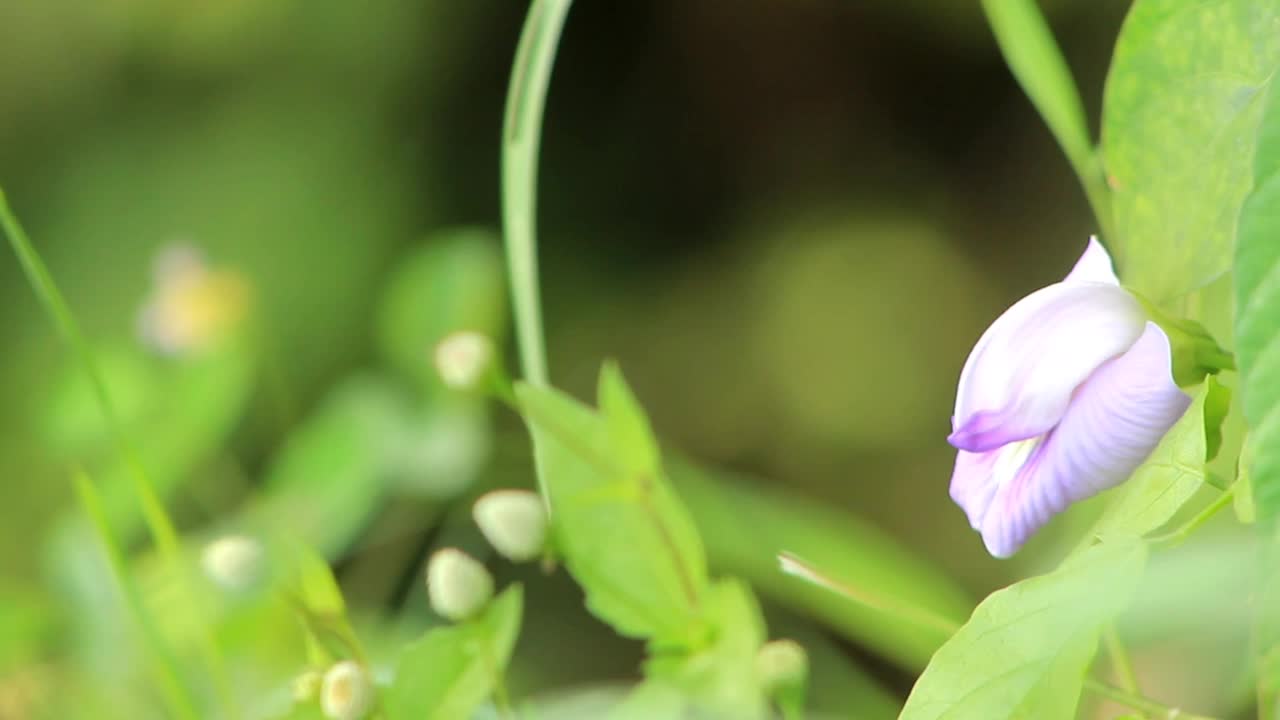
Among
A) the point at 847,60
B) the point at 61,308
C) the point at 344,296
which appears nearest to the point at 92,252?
the point at 344,296

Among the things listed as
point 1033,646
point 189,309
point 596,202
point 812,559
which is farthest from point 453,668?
point 596,202

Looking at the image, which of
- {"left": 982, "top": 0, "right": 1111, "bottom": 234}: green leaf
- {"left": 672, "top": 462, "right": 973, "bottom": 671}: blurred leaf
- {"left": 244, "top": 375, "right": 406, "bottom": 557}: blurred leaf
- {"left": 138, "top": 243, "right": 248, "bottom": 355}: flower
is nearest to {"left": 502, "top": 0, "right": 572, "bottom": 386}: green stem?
{"left": 982, "top": 0, "right": 1111, "bottom": 234}: green leaf

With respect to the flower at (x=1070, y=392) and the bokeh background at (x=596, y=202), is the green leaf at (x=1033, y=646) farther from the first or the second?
the bokeh background at (x=596, y=202)

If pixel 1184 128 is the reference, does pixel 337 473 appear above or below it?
below

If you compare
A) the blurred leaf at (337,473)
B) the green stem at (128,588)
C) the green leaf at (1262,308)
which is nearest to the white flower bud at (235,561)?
the green stem at (128,588)

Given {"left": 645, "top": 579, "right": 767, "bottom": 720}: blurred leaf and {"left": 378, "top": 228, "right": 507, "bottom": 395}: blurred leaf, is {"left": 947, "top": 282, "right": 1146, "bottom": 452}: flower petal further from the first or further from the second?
{"left": 378, "top": 228, "right": 507, "bottom": 395}: blurred leaf

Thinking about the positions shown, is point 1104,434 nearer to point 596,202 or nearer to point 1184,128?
point 1184,128

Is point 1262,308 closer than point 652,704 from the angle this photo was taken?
Yes
